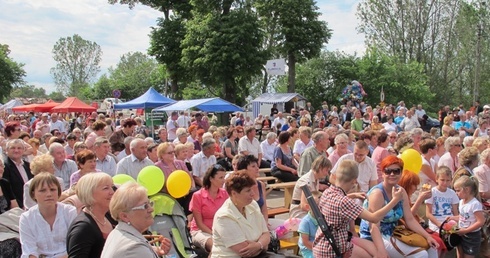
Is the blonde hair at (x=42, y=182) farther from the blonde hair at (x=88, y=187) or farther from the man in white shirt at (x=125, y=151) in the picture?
the man in white shirt at (x=125, y=151)

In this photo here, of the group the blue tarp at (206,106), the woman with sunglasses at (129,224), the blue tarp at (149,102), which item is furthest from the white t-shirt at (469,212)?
the blue tarp at (149,102)

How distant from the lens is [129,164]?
6438mm

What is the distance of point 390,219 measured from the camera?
4574mm

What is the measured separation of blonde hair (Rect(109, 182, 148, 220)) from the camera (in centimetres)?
272

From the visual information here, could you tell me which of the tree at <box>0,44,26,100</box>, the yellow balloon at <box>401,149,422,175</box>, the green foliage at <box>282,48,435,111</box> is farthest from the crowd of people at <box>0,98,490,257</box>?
the tree at <box>0,44,26,100</box>

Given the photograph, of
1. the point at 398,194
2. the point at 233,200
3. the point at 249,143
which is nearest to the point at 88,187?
the point at 233,200

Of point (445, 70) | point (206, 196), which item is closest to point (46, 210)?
point (206, 196)

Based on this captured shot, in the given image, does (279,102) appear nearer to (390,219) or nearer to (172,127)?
(172,127)

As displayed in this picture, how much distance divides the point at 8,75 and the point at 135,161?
55.4 metres

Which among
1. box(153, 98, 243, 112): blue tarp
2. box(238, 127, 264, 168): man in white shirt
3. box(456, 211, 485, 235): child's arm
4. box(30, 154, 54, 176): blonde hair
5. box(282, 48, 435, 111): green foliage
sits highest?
box(282, 48, 435, 111): green foliage

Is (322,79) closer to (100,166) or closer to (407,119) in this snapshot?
(407,119)

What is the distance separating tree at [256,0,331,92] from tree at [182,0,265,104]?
6.05 ft

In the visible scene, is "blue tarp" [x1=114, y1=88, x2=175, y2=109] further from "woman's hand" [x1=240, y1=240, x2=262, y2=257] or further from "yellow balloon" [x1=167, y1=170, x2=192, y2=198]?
"woman's hand" [x1=240, y1=240, x2=262, y2=257]

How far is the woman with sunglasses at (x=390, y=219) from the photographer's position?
14.3 feet
